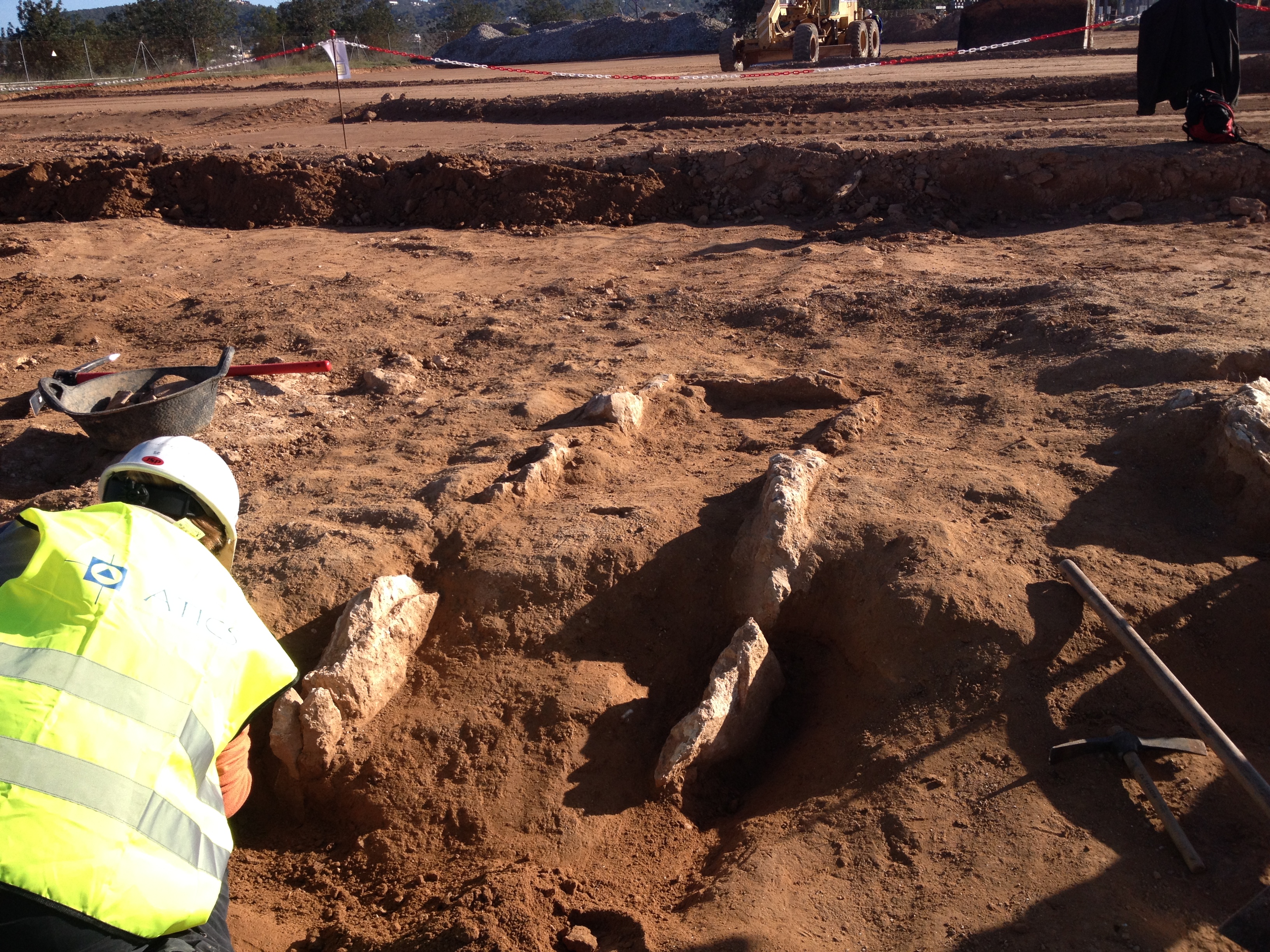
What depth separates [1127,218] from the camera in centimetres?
689

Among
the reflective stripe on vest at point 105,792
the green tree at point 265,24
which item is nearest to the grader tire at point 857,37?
the reflective stripe on vest at point 105,792

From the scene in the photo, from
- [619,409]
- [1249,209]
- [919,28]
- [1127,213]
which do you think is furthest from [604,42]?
[619,409]

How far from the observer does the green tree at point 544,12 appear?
1762 inches

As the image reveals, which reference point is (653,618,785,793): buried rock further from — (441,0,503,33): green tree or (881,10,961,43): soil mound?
(441,0,503,33): green tree

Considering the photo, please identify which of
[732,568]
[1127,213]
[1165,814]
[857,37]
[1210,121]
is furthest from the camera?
[857,37]

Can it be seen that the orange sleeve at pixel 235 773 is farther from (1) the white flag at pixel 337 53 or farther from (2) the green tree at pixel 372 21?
(2) the green tree at pixel 372 21

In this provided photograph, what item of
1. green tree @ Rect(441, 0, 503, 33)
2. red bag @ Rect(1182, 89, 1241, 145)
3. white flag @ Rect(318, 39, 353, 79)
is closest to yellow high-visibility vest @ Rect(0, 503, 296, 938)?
red bag @ Rect(1182, 89, 1241, 145)

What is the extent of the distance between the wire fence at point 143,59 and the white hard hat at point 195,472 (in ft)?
90.4

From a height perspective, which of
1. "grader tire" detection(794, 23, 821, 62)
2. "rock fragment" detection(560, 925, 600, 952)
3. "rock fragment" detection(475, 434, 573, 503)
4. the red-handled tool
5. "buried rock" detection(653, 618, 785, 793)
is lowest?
"rock fragment" detection(560, 925, 600, 952)

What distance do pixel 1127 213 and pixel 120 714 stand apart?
746cm

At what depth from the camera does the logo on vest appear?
5.52 feet

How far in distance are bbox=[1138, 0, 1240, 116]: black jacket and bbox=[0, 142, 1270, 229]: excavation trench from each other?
1105 millimetres

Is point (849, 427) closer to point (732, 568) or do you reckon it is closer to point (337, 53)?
point (732, 568)

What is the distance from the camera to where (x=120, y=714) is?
63.3 inches
